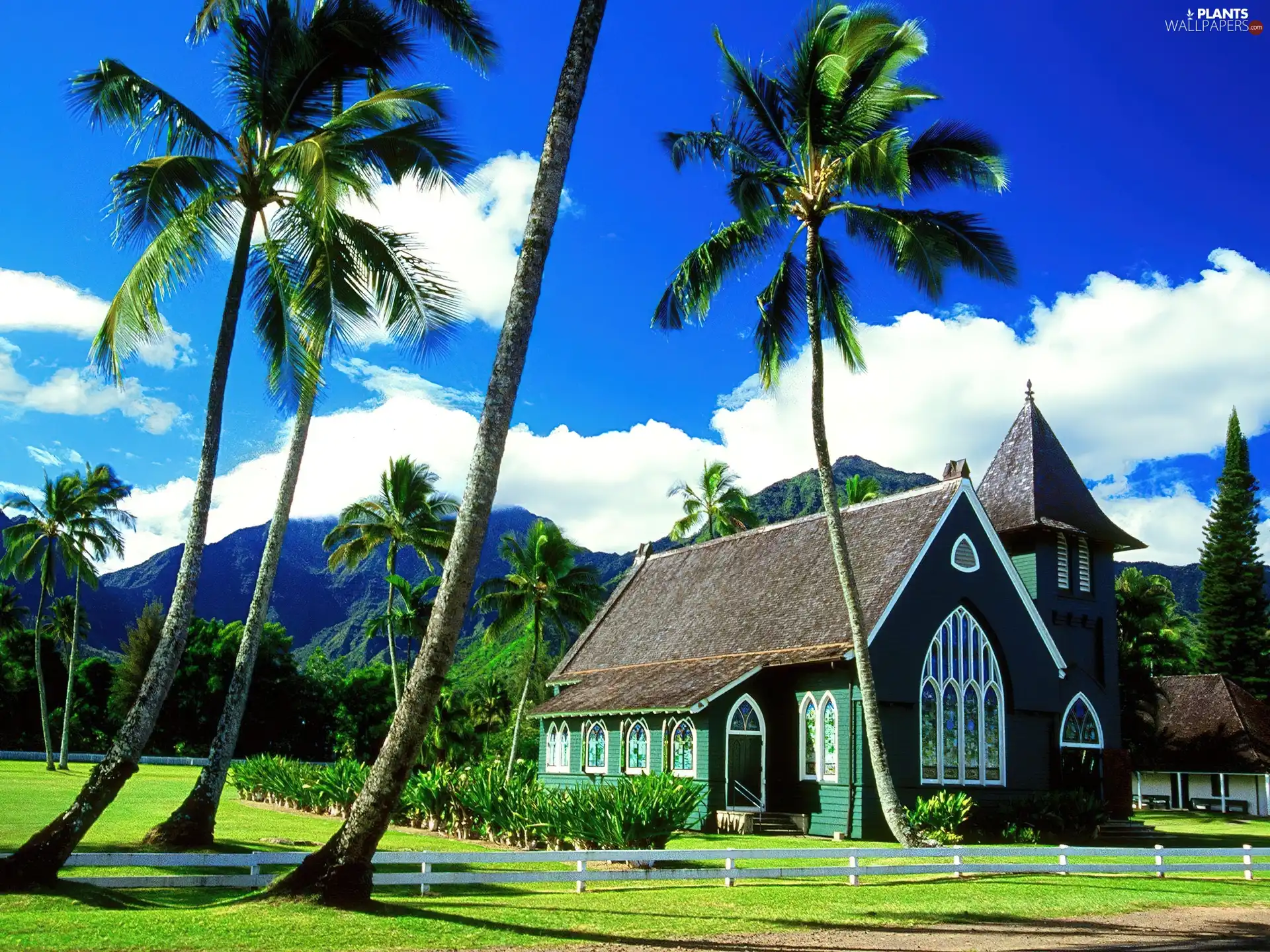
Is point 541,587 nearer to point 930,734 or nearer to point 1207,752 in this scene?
point 930,734

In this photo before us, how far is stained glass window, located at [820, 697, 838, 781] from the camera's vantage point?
25.0m

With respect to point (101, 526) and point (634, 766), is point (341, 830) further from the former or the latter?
point (101, 526)

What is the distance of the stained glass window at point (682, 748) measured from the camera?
87.0 feet

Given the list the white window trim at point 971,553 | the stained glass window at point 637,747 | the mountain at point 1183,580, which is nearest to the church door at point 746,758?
the stained glass window at point 637,747

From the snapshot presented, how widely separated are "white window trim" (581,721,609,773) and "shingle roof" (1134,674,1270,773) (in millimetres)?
24843

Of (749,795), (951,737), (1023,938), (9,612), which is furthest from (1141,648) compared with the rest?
(9,612)

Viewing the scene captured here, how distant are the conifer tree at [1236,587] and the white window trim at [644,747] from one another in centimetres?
4151

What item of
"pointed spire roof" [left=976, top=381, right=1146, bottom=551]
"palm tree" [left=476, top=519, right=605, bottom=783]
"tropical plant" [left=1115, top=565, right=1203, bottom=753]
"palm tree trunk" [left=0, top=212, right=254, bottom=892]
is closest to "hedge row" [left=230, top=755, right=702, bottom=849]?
"palm tree trunk" [left=0, top=212, right=254, bottom=892]

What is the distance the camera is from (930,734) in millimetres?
25500

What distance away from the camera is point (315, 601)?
200 meters

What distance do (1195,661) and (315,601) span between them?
164 m

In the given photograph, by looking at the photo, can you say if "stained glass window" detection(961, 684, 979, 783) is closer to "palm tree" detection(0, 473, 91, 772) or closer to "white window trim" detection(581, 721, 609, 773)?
"white window trim" detection(581, 721, 609, 773)

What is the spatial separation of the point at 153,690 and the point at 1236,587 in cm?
5762

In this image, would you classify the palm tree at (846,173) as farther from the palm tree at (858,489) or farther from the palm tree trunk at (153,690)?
the palm tree at (858,489)
